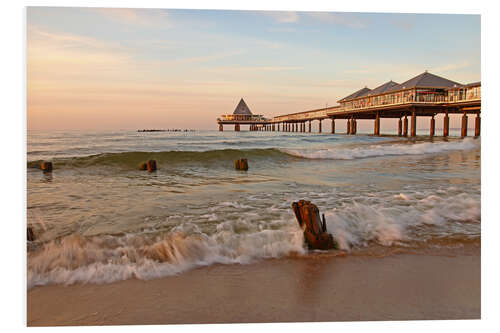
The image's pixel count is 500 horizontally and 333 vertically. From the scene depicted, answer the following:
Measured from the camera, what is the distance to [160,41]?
452cm

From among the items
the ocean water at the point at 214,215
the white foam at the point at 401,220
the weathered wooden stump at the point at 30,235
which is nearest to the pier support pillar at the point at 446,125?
the ocean water at the point at 214,215

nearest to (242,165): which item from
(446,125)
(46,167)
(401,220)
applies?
(46,167)

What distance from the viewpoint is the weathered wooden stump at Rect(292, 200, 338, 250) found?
2.94m

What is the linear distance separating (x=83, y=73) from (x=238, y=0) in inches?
102

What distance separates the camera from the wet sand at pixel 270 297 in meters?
2.08

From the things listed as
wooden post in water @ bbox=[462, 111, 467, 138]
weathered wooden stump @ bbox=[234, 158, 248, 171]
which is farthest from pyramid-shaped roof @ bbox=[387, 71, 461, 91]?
weathered wooden stump @ bbox=[234, 158, 248, 171]

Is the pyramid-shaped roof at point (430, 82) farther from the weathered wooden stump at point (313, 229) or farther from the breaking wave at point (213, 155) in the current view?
the weathered wooden stump at point (313, 229)

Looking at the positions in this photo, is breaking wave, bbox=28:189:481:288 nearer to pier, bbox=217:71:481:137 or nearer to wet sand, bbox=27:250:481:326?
wet sand, bbox=27:250:481:326

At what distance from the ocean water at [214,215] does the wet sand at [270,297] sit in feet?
Answer: 0.68

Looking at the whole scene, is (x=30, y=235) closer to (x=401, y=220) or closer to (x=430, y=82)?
(x=401, y=220)

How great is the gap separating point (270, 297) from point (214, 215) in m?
1.89

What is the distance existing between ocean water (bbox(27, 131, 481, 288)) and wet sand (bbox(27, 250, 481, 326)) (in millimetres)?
207

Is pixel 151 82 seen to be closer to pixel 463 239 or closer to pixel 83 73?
pixel 83 73
